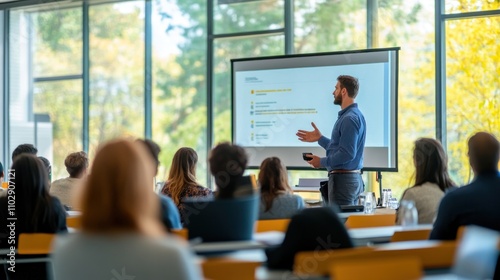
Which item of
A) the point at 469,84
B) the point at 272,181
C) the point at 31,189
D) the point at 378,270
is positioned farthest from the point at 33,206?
the point at 469,84

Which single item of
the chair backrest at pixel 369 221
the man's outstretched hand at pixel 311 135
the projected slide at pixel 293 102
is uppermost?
the projected slide at pixel 293 102

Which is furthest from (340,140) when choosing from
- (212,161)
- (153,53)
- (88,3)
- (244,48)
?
(88,3)

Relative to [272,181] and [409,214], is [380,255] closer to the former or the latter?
[409,214]

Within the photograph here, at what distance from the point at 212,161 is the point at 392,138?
3.90m

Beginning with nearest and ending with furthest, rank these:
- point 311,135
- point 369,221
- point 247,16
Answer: point 369,221
point 311,135
point 247,16

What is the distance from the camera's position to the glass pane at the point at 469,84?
7941mm

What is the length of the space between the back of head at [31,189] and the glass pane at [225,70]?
5505mm

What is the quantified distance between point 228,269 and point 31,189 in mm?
1901

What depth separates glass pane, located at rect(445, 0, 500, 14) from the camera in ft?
26.2

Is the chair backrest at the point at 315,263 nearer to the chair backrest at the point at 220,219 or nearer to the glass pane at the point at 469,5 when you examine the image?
the chair backrest at the point at 220,219

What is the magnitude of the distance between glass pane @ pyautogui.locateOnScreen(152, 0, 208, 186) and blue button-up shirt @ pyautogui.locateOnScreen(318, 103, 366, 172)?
337 centimetres

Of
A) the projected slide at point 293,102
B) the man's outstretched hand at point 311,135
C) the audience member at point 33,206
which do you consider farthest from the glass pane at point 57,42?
the audience member at point 33,206

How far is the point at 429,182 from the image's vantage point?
4.73m

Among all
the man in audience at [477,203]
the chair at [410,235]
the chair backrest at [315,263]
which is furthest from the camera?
the man in audience at [477,203]
